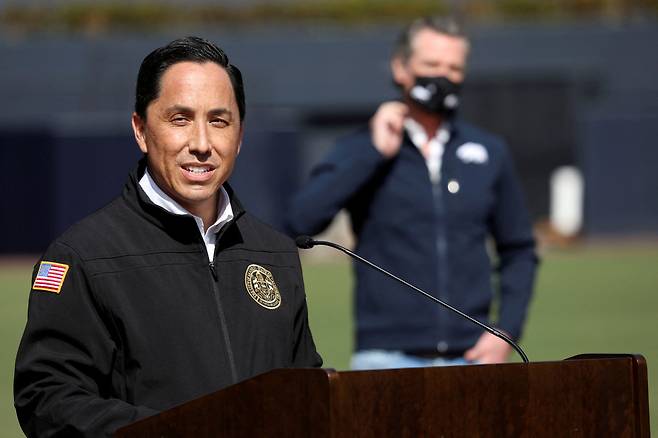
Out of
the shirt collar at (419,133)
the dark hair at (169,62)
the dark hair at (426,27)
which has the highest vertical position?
the dark hair at (426,27)

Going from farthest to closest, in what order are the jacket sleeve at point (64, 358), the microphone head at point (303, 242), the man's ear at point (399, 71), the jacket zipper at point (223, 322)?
1. the man's ear at point (399, 71)
2. the microphone head at point (303, 242)
3. the jacket zipper at point (223, 322)
4. the jacket sleeve at point (64, 358)

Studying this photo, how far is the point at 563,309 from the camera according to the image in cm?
1697

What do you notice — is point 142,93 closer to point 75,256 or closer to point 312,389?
point 75,256

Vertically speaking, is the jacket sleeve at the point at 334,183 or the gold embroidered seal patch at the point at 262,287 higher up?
the jacket sleeve at the point at 334,183

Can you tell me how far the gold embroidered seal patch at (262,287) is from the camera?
3209mm

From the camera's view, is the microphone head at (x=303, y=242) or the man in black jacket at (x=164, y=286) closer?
the man in black jacket at (x=164, y=286)

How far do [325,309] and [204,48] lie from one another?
13.9m

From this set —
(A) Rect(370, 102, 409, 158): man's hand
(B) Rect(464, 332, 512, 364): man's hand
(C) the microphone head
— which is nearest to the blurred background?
(A) Rect(370, 102, 409, 158): man's hand

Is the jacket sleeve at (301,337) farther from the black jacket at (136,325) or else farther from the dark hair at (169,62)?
the dark hair at (169,62)

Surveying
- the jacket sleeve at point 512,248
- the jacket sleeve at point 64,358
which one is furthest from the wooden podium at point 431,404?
the jacket sleeve at point 512,248

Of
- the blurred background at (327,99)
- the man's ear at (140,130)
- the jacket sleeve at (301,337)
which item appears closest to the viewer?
the man's ear at (140,130)

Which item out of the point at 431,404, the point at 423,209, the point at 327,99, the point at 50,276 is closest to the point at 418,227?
the point at 423,209

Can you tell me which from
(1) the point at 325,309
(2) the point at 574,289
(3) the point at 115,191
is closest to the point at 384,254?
(1) the point at 325,309

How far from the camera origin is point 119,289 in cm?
301
